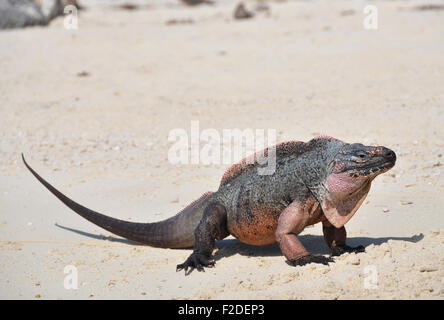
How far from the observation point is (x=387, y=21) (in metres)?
14.8

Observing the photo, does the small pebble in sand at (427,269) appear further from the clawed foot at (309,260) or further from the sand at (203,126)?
the clawed foot at (309,260)

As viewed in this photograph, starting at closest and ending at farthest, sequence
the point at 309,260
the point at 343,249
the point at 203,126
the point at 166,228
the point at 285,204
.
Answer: the point at 309,260 < the point at 285,204 < the point at 343,249 < the point at 166,228 < the point at 203,126

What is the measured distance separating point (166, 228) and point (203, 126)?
4.10 m

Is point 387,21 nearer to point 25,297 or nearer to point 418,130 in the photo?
point 418,130

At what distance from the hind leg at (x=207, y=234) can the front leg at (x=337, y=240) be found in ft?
2.71

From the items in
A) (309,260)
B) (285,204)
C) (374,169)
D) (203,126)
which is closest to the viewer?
(374,169)

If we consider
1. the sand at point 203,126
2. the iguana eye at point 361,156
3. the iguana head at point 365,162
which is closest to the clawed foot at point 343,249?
the sand at point 203,126

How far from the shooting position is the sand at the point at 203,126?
450 cm

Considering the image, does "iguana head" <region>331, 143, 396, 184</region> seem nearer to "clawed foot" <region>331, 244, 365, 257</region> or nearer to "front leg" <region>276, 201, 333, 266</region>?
"front leg" <region>276, 201, 333, 266</region>

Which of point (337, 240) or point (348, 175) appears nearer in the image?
point (348, 175)

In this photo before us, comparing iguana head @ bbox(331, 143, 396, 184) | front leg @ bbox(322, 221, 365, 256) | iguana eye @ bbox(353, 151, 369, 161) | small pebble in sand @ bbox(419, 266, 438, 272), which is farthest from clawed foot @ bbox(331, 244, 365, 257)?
iguana eye @ bbox(353, 151, 369, 161)

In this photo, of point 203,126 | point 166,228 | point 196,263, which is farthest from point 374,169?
point 203,126

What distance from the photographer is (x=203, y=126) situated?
920 centimetres

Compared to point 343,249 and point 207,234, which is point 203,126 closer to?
point 207,234
